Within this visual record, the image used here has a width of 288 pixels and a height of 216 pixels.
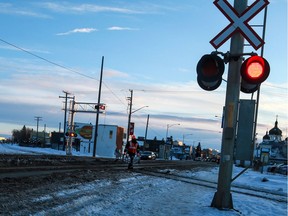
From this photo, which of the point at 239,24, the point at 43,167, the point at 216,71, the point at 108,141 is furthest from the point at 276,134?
the point at 239,24

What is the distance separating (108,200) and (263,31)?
5.13 meters

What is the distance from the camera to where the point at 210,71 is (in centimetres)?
902

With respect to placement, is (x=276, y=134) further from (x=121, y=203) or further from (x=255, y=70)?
(x=255, y=70)

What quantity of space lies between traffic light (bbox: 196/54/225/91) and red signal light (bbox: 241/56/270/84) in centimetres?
49

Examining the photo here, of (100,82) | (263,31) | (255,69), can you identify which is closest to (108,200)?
(255,69)

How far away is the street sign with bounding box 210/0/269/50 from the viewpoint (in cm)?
858

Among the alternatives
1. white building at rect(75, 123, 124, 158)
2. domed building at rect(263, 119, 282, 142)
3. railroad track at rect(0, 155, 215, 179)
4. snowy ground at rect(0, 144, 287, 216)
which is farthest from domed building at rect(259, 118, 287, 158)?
snowy ground at rect(0, 144, 287, 216)

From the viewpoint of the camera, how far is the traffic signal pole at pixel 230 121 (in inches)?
353

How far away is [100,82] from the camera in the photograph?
57.5m

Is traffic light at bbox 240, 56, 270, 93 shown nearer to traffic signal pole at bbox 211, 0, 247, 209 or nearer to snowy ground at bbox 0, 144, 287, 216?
traffic signal pole at bbox 211, 0, 247, 209

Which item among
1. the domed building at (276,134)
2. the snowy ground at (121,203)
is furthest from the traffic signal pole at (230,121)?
the domed building at (276,134)

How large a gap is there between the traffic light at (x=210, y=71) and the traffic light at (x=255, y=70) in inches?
18.6

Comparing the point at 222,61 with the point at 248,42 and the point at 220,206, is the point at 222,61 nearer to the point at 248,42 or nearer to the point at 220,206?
the point at 248,42

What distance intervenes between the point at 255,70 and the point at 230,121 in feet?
3.92
